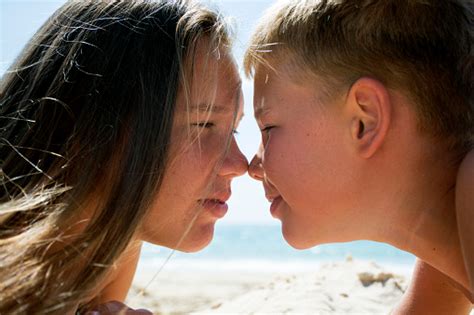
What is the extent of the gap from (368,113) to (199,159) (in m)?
0.74

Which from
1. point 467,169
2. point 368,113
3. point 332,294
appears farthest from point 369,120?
point 332,294

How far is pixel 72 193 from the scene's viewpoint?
2268 mm

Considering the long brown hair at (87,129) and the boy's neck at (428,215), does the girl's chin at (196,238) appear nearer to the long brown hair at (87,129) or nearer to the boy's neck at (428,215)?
the long brown hair at (87,129)

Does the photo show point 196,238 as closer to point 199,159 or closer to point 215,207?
point 215,207

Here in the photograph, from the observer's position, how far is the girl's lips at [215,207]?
2.77m

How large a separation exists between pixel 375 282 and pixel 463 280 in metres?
1.97

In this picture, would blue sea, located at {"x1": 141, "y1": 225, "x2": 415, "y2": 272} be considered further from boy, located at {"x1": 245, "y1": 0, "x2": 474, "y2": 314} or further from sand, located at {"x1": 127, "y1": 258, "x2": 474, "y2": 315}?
boy, located at {"x1": 245, "y1": 0, "x2": 474, "y2": 314}

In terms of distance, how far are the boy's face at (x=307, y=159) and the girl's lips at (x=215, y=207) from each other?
34cm

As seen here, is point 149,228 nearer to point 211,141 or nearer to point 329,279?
point 211,141

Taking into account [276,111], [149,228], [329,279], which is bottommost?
[329,279]

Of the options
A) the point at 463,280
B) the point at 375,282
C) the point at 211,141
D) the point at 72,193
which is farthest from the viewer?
the point at 375,282

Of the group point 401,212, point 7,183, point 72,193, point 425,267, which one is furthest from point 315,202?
point 7,183

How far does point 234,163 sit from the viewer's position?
108 inches

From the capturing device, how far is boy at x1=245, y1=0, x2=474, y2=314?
2279mm
